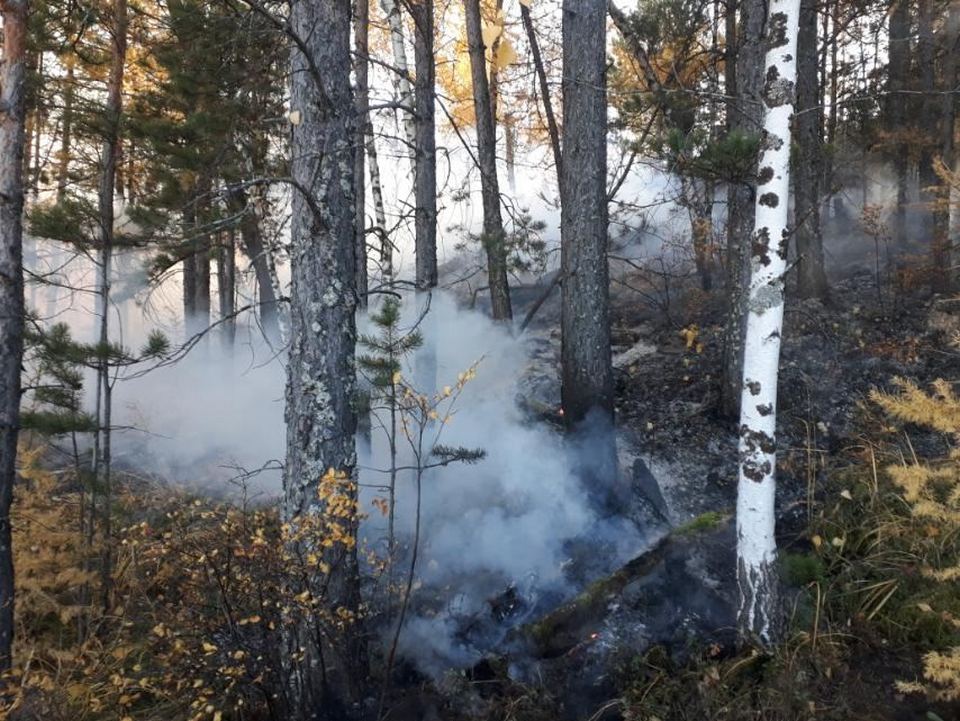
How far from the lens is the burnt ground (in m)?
5.52

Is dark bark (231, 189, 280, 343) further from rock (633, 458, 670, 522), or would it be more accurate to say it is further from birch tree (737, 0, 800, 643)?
birch tree (737, 0, 800, 643)

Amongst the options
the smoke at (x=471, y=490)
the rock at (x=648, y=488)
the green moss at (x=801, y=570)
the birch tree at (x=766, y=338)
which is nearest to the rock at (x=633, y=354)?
the smoke at (x=471, y=490)

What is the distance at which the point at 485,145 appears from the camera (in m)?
11.0

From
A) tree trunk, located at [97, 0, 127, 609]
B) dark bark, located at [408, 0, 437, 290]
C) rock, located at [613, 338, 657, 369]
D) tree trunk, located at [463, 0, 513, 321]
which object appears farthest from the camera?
rock, located at [613, 338, 657, 369]

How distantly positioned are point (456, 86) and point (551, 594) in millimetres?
16075

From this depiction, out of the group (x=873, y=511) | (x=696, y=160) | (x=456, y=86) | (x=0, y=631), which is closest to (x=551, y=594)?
(x=873, y=511)

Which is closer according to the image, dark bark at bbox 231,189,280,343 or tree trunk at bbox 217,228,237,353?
dark bark at bbox 231,189,280,343

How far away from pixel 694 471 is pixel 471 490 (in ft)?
8.73

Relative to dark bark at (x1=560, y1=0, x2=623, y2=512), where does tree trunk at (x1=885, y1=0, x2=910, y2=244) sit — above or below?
above

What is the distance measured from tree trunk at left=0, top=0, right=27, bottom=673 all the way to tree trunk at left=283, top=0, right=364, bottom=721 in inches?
126

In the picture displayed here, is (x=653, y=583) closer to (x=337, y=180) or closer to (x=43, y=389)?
(x=337, y=180)

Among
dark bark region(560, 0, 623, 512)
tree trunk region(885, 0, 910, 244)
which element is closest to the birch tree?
dark bark region(560, 0, 623, 512)

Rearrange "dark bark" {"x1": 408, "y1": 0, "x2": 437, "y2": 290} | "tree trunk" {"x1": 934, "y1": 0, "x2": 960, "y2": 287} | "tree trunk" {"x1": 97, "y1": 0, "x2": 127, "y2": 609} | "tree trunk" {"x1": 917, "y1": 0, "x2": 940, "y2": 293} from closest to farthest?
"tree trunk" {"x1": 97, "y1": 0, "x2": 127, "y2": 609} < "dark bark" {"x1": 408, "y1": 0, "x2": 437, "y2": 290} < "tree trunk" {"x1": 934, "y1": 0, "x2": 960, "y2": 287} < "tree trunk" {"x1": 917, "y1": 0, "x2": 940, "y2": 293}

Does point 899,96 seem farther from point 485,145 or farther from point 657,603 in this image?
point 657,603
